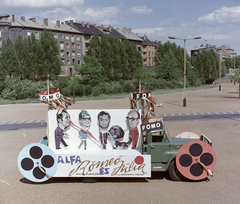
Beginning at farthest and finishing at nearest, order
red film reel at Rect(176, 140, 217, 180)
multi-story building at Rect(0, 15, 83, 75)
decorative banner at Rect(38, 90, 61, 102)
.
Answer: multi-story building at Rect(0, 15, 83, 75) → decorative banner at Rect(38, 90, 61, 102) → red film reel at Rect(176, 140, 217, 180)

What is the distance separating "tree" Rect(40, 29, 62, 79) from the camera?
57.8m

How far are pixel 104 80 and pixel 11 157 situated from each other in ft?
166

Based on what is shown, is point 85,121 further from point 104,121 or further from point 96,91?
point 96,91

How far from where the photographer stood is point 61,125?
10430 millimetres

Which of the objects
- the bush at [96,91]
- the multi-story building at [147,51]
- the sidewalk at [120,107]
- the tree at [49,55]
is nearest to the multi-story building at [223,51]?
the multi-story building at [147,51]

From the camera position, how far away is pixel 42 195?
902 cm

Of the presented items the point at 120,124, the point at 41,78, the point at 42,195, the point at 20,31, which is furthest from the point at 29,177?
the point at 20,31

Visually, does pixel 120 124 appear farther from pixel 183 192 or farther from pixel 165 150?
pixel 183 192

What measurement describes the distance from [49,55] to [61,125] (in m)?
50.4

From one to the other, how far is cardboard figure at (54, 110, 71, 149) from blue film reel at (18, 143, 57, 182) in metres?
0.84

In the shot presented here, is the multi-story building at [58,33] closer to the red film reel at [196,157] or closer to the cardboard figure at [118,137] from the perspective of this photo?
the cardboard figure at [118,137]

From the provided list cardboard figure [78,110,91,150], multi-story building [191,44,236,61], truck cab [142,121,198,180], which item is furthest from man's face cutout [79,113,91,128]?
multi-story building [191,44,236,61]

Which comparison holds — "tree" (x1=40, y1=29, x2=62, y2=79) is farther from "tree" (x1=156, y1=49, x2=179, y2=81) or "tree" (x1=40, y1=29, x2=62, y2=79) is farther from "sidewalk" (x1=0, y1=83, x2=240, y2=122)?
"tree" (x1=156, y1=49, x2=179, y2=81)

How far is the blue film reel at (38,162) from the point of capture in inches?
378
